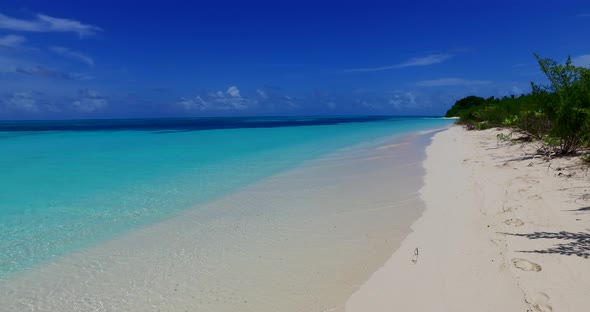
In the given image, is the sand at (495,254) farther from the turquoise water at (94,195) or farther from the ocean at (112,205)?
the turquoise water at (94,195)

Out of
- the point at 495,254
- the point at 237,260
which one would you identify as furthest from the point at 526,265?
the point at 237,260

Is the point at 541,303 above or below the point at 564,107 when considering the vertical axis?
below

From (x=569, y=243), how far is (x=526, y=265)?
0.78 m

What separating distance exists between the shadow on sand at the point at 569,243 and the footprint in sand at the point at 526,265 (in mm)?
286

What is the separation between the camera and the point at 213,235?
16.7 feet

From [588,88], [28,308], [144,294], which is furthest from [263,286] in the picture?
[588,88]

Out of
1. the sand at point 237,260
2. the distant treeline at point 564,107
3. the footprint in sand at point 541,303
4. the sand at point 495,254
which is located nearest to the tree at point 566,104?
the distant treeline at point 564,107

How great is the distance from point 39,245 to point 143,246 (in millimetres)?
1460

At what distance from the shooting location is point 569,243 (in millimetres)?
3779

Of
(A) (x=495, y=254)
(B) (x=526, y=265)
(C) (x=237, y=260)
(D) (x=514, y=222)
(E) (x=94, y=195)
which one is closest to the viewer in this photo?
(B) (x=526, y=265)

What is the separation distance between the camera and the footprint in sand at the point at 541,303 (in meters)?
2.71

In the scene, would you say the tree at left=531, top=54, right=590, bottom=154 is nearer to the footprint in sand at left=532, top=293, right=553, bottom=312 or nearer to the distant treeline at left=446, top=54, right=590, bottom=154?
the distant treeline at left=446, top=54, right=590, bottom=154

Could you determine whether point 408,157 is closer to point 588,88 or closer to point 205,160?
point 588,88

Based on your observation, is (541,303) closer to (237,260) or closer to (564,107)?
(237,260)
